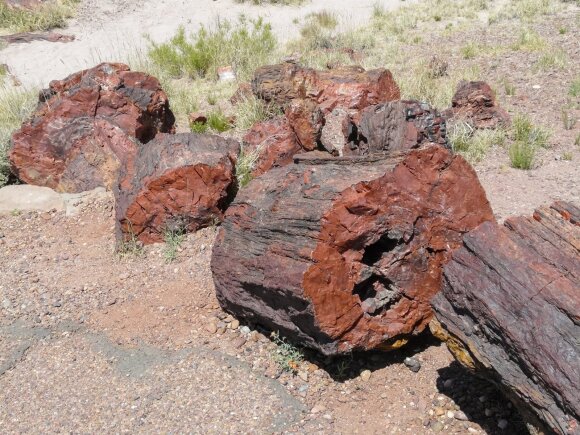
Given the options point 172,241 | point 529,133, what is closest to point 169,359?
point 172,241

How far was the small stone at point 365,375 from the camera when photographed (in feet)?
11.6

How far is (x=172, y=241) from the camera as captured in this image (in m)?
4.96

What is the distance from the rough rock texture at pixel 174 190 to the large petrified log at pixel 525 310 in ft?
8.04

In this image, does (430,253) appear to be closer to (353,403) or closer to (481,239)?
(481,239)

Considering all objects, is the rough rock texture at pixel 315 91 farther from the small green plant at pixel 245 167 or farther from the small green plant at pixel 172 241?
the small green plant at pixel 172 241

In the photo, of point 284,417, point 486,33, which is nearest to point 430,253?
point 284,417

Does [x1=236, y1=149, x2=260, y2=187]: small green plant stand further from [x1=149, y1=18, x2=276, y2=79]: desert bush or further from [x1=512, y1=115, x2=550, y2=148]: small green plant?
[x1=149, y1=18, x2=276, y2=79]: desert bush

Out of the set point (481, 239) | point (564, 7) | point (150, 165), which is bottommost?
point (564, 7)

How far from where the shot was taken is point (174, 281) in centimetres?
463

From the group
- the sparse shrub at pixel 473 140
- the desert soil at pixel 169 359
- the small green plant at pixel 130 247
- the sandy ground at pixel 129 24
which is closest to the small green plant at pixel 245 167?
the desert soil at pixel 169 359

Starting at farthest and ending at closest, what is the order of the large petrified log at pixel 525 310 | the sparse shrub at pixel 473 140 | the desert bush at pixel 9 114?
1. the desert bush at pixel 9 114
2. the sparse shrub at pixel 473 140
3. the large petrified log at pixel 525 310

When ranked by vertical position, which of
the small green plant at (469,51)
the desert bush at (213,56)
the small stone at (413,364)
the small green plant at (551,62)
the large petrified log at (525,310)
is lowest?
the small green plant at (469,51)

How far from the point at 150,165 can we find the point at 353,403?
2633mm

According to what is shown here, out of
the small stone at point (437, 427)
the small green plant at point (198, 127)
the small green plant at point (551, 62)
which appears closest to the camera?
the small stone at point (437, 427)
